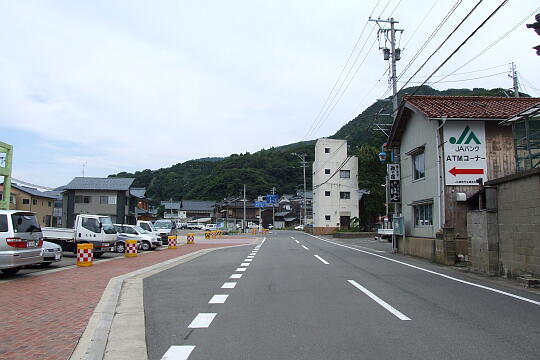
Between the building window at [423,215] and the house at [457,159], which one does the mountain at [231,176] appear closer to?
the building window at [423,215]

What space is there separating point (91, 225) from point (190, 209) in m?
82.6

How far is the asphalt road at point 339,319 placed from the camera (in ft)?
16.9

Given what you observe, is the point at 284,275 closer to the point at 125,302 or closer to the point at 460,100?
the point at 125,302

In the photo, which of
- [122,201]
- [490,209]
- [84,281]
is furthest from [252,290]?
[122,201]

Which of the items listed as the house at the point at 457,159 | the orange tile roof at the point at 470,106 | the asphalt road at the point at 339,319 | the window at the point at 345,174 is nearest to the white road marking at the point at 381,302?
the asphalt road at the point at 339,319

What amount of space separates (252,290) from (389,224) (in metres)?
26.3

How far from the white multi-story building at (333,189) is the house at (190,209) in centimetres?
4136

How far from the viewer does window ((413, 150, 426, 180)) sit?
68.9 ft

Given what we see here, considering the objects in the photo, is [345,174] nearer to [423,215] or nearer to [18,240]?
[423,215]

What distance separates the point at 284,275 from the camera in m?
12.4

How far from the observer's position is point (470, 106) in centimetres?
2011

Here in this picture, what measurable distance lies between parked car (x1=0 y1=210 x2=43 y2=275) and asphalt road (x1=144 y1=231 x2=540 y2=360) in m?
3.18

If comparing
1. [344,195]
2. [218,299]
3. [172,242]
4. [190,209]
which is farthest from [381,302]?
[190,209]

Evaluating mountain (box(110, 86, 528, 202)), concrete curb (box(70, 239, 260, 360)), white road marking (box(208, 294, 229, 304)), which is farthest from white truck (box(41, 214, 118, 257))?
mountain (box(110, 86, 528, 202))
